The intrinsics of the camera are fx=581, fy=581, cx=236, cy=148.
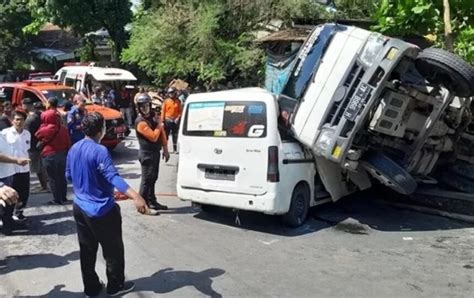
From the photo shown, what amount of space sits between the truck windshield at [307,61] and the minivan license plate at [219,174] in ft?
4.35

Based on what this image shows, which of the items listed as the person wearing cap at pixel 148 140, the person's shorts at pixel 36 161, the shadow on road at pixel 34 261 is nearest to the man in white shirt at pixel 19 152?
the shadow on road at pixel 34 261

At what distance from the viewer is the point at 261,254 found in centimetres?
663

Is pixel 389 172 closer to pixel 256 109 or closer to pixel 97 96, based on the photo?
pixel 256 109

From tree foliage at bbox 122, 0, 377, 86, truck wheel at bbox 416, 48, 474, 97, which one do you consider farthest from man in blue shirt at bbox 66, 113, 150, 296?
tree foliage at bbox 122, 0, 377, 86

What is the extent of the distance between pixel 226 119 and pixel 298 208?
5.04 ft

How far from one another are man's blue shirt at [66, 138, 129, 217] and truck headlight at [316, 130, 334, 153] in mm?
3060

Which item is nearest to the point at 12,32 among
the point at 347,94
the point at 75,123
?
the point at 75,123

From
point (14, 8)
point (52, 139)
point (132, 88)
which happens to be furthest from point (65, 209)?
point (14, 8)

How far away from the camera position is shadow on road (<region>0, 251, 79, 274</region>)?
20.3ft

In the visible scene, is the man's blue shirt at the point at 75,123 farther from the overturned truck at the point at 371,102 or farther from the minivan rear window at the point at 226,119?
the overturned truck at the point at 371,102

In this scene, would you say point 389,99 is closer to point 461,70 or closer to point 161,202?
point 461,70

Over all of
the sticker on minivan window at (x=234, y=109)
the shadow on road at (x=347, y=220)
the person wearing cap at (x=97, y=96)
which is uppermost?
the sticker on minivan window at (x=234, y=109)

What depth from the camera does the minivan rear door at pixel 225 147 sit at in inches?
290

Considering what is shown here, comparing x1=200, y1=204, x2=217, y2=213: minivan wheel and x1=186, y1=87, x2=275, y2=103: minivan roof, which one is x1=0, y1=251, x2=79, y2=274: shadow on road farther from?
x1=186, y1=87, x2=275, y2=103: minivan roof
